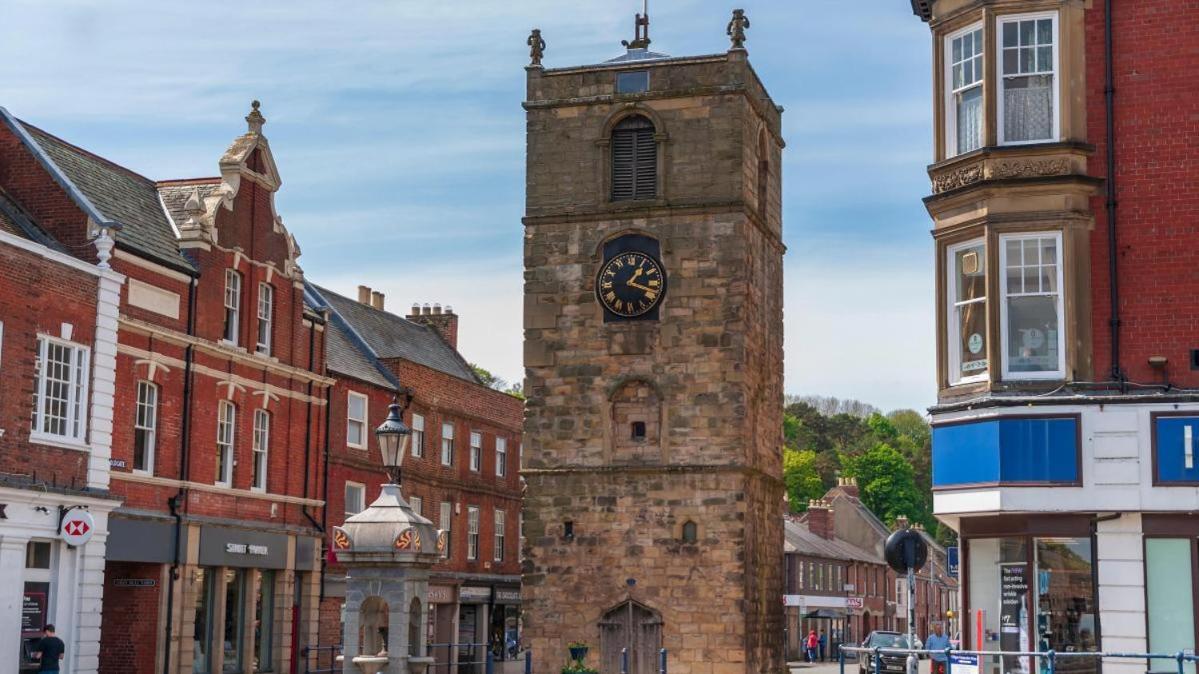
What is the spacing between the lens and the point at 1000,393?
22.0 meters

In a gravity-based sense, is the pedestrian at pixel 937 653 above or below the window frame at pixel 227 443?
below

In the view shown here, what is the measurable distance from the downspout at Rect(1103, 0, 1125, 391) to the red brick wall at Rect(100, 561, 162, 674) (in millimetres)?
20498

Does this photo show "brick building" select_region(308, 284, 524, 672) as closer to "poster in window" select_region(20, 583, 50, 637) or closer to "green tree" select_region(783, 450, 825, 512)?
"poster in window" select_region(20, 583, 50, 637)

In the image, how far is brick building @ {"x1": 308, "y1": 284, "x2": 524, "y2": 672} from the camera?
138 ft

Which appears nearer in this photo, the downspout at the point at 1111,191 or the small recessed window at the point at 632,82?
the downspout at the point at 1111,191

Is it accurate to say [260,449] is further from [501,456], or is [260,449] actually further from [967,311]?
[967,311]

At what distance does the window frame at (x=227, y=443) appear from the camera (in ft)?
116

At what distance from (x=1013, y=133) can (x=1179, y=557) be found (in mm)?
6445

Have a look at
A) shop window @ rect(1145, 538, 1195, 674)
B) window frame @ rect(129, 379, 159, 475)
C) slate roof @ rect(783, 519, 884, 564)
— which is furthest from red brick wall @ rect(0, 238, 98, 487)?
slate roof @ rect(783, 519, 884, 564)

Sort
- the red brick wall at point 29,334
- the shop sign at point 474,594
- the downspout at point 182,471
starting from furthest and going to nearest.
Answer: the shop sign at point 474,594, the downspout at point 182,471, the red brick wall at point 29,334

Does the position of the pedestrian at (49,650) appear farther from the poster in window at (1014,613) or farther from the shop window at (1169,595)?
the shop window at (1169,595)

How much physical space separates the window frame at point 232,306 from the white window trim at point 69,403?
20.2ft

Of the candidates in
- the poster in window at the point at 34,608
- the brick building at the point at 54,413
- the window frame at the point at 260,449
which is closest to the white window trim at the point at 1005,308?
the brick building at the point at 54,413

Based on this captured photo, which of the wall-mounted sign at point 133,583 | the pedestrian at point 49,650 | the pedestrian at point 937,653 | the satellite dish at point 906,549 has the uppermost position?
the satellite dish at point 906,549
